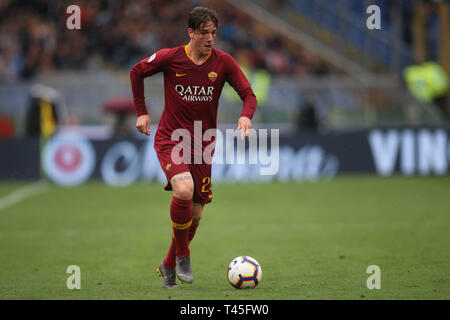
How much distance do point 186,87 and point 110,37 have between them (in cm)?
1558

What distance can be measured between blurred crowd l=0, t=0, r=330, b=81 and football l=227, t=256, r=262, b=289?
15.1 metres

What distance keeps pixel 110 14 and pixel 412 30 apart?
8651 mm

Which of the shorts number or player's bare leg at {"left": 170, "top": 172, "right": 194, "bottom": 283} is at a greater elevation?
the shorts number

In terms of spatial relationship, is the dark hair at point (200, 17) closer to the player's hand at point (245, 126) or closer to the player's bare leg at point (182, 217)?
the player's hand at point (245, 126)

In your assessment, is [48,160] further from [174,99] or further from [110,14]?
[174,99]

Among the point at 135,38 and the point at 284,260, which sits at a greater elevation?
the point at 135,38

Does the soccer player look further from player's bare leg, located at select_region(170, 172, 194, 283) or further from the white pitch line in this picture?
the white pitch line

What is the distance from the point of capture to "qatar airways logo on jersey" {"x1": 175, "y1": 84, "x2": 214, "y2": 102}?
6379mm

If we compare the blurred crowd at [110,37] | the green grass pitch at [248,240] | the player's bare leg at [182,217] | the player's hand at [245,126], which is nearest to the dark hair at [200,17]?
the player's hand at [245,126]

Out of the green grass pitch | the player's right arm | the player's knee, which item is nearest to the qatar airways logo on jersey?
the player's right arm

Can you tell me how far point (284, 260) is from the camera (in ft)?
24.9

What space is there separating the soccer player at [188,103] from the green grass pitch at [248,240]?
0.37 metres

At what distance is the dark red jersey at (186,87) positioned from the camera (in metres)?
6.38

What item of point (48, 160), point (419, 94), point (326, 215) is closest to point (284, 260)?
point (326, 215)
